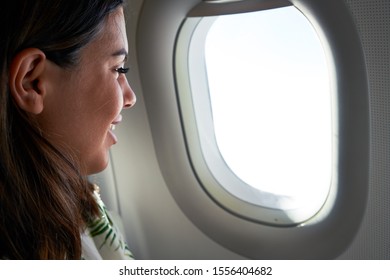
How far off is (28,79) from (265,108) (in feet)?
2.20

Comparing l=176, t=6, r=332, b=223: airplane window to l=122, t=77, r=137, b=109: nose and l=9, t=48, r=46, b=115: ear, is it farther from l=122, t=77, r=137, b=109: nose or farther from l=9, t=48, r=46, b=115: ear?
l=9, t=48, r=46, b=115: ear

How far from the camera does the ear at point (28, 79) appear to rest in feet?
2.61

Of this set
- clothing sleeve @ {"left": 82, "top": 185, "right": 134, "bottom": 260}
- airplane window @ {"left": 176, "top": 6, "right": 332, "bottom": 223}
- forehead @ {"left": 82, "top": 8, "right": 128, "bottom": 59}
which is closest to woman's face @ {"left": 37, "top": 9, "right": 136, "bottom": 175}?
forehead @ {"left": 82, "top": 8, "right": 128, "bottom": 59}

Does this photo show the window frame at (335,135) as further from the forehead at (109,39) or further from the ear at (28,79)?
the ear at (28,79)

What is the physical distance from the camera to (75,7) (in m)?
0.82

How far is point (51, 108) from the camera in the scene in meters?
0.90

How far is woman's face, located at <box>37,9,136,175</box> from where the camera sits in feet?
2.88

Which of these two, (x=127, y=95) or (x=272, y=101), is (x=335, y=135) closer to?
(x=272, y=101)

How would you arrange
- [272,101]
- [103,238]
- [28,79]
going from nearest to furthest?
[28,79] → [103,238] → [272,101]

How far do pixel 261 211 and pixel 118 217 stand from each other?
48cm

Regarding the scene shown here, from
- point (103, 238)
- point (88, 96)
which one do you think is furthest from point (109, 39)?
point (103, 238)

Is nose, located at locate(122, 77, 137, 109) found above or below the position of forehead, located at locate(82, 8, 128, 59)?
below

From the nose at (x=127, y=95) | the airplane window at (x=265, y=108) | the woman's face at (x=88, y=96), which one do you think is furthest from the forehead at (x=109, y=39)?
the airplane window at (x=265, y=108)
